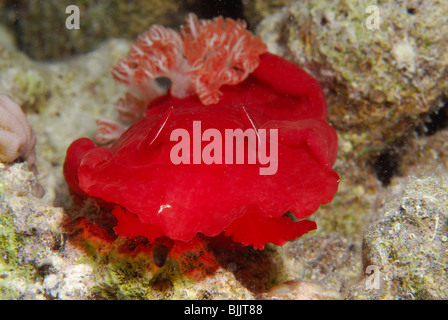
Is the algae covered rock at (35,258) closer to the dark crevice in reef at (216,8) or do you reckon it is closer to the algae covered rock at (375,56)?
the algae covered rock at (375,56)

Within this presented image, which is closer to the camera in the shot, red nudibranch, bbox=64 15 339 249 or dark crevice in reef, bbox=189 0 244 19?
red nudibranch, bbox=64 15 339 249

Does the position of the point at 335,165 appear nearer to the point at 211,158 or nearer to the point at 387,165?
the point at 387,165

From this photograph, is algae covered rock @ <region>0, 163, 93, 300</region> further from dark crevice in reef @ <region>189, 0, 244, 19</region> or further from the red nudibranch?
dark crevice in reef @ <region>189, 0, 244, 19</region>

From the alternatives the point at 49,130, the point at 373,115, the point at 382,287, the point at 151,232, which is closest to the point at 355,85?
the point at 373,115

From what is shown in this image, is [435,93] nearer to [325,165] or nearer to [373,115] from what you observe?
[373,115]

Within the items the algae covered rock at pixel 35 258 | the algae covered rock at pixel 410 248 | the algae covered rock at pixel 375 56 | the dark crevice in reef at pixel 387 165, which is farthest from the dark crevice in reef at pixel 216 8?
the algae covered rock at pixel 35 258

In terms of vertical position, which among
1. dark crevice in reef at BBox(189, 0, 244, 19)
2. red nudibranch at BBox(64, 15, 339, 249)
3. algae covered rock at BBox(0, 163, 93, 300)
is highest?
dark crevice in reef at BBox(189, 0, 244, 19)

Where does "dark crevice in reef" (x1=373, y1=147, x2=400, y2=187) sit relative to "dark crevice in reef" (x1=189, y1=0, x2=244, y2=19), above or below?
below

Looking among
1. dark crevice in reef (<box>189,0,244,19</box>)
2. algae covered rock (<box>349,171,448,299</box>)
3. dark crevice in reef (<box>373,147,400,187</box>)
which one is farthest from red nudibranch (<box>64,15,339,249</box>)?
dark crevice in reef (<box>189,0,244,19</box>)
